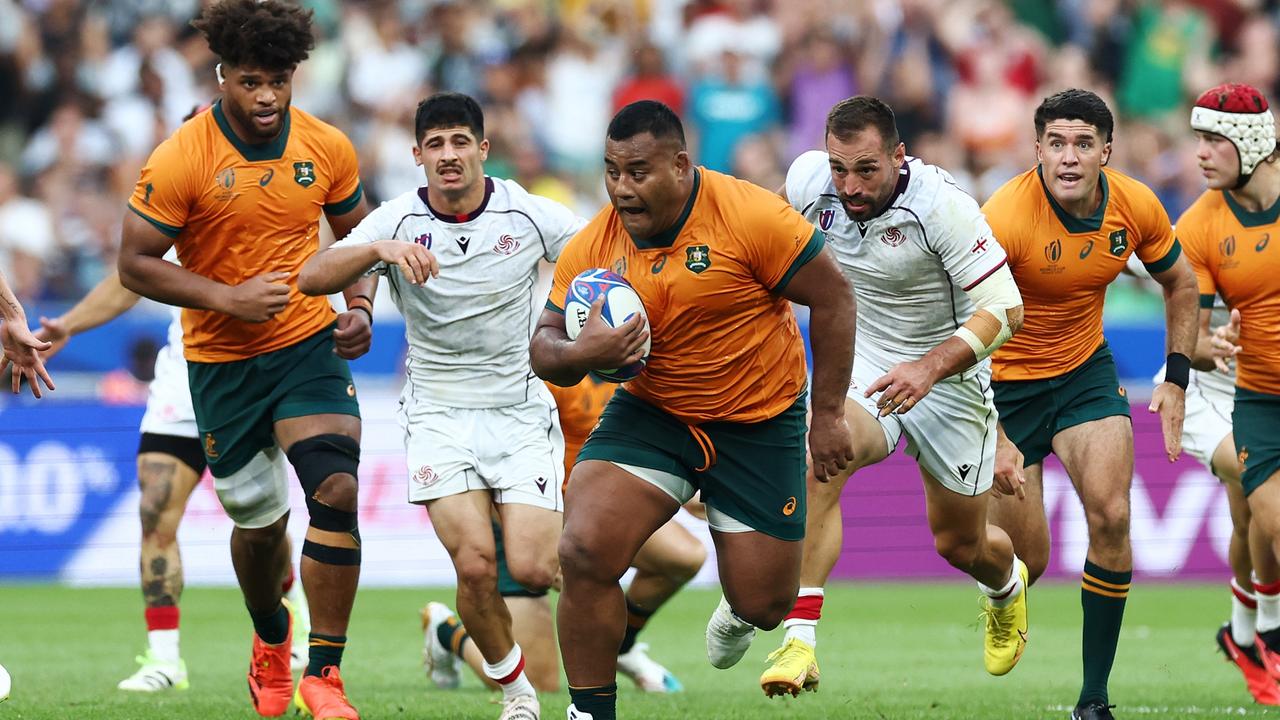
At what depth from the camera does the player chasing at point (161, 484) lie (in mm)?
10320

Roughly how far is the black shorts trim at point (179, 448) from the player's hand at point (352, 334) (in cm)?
272

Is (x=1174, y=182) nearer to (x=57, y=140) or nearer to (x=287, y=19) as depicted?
(x=57, y=140)

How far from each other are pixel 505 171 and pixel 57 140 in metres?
4.67

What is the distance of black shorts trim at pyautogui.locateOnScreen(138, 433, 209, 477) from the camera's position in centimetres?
1090

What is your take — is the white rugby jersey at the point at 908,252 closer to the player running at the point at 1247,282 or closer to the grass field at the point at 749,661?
the player running at the point at 1247,282

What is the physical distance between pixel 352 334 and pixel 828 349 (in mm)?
2338

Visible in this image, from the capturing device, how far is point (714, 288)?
7.46 meters

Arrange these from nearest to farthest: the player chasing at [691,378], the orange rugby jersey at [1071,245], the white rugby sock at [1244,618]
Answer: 1. the player chasing at [691,378]
2. the orange rugby jersey at [1071,245]
3. the white rugby sock at [1244,618]

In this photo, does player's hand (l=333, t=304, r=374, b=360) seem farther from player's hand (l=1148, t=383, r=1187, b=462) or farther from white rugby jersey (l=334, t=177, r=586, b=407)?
player's hand (l=1148, t=383, r=1187, b=462)

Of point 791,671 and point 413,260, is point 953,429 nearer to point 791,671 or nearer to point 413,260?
point 791,671

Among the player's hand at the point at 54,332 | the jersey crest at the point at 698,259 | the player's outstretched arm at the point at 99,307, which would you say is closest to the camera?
the jersey crest at the point at 698,259

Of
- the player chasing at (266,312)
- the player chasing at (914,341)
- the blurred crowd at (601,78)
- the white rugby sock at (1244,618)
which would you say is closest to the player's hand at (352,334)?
the player chasing at (266,312)

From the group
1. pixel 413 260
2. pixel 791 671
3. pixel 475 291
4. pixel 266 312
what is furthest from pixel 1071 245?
pixel 266 312

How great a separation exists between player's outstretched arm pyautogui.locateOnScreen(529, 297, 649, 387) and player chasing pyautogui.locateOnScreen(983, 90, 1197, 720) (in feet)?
9.02
